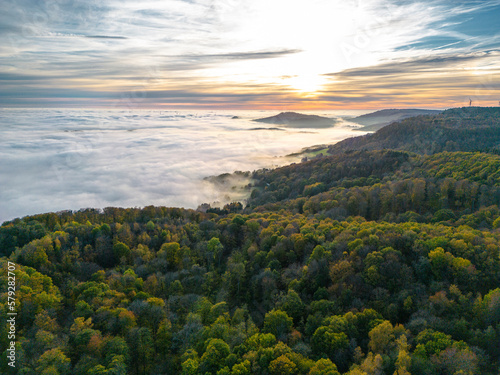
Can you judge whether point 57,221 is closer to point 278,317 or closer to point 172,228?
point 172,228

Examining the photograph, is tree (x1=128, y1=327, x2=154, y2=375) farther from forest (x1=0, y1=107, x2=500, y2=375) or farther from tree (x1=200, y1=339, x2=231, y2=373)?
tree (x1=200, y1=339, x2=231, y2=373)

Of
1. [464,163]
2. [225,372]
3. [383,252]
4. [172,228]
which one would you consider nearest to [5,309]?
[225,372]

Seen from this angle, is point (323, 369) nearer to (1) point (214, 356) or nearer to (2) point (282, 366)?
(2) point (282, 366)

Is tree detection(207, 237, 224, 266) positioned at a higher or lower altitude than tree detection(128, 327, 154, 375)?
higher

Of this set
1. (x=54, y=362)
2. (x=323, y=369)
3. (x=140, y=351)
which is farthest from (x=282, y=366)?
(x=54, y=362)

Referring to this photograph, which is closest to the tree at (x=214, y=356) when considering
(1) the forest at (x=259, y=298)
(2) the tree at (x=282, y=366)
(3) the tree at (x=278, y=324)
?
(1) the forest at (x=259, y=298)

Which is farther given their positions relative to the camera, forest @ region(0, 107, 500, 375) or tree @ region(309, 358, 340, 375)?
forest @ region(0, 107, 500, 375)

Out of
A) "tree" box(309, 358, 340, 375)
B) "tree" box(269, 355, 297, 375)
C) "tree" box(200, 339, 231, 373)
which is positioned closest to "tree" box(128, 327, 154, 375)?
"tree" box(200, 339, 231, 373)

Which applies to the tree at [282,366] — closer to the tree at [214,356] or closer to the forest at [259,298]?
the forest at [259,298]
